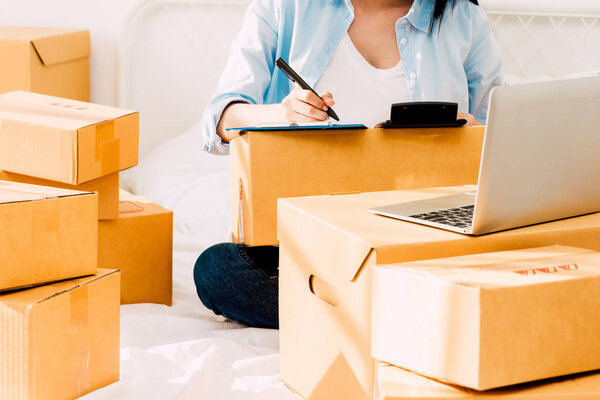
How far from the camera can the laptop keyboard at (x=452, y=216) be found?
2.75ft

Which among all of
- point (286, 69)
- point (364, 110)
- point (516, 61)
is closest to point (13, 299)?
point (286, 69)

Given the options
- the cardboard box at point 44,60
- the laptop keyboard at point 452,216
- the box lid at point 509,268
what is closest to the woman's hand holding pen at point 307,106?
the laptop keyboard at point 452,216

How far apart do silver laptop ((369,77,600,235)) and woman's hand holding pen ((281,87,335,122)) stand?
0.29m

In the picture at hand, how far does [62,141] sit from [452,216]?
66 cm

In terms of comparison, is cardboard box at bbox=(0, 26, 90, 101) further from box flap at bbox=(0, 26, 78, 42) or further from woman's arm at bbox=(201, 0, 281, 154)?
woman's arm at bbox=(201, 0, 281, 154)

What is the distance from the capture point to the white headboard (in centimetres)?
221

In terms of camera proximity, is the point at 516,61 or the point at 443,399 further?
the point at 516,61

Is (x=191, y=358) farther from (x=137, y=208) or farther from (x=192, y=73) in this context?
(x=192, y=73)

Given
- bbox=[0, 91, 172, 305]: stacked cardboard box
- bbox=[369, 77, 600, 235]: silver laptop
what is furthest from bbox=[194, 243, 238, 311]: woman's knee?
bbox=[369, 77, 600, 235]: silver laptop

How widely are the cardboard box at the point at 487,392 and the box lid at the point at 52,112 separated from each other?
0.74 m

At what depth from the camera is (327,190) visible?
1.07 metres

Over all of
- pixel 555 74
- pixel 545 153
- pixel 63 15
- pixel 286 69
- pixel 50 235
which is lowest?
pixel 50 235

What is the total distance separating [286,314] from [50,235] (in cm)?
31

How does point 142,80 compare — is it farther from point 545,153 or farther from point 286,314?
point 545,153
